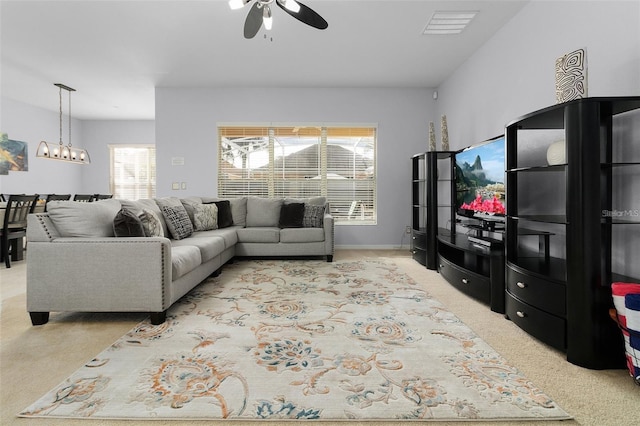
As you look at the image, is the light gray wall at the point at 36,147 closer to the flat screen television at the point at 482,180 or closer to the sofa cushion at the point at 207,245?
the sofa cushion at the point at 207,245

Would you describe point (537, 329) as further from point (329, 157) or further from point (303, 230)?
point (329, 157)

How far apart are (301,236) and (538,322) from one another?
311 centimetres

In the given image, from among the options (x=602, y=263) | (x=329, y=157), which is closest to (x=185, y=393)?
(x=602, y=263)

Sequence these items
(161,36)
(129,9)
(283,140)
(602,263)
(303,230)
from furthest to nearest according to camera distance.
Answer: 1. (283,140)
2. (303,230)
3. (161,36)
4. (129,9)
5. (602,263)

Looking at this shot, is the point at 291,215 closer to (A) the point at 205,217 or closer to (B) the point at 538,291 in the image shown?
(A) the point at 205,217

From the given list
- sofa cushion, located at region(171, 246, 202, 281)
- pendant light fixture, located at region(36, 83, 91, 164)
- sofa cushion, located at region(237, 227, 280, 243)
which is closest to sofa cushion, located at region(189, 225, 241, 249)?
sofa cushion, located at region(237, 227, 280, 243)

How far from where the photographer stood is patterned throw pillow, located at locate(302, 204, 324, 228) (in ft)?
16.1

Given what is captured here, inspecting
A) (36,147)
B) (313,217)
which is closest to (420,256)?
(313,217)

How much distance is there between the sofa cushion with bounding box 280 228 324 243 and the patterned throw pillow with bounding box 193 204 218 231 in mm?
983

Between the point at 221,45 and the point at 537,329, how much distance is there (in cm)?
437

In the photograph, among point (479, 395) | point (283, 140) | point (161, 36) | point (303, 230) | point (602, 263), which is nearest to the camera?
point (479, 395)

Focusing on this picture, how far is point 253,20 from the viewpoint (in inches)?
109

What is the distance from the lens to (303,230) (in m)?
4.75

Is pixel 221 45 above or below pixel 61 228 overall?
above
